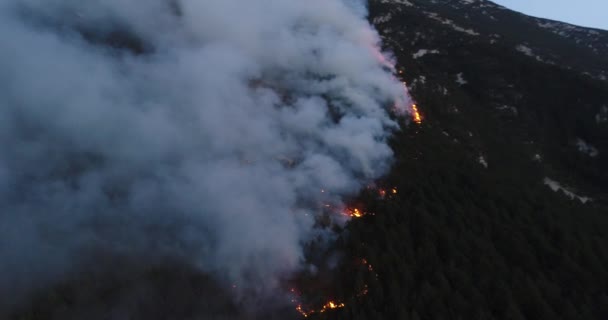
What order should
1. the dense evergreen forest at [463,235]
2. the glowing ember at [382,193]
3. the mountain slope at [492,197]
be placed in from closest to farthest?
the dense evergreen forest at [463,235] < the mountain slope at [492,197] < the glowing ember at [382,193]

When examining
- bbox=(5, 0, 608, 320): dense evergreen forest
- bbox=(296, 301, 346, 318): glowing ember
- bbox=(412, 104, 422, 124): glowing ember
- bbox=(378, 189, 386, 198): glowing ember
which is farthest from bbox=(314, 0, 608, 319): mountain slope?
bbox=(378, 189, 386, 198): glowing ember

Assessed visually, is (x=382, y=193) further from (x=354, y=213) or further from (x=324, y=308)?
(x=324, y=308)

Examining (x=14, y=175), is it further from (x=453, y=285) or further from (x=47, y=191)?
(x=453, y=285)

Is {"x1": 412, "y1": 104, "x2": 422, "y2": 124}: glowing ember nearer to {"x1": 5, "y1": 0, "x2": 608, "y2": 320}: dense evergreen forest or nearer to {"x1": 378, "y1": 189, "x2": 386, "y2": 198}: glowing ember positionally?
{"x1": 5, "y1": 0, "x2": 608, "y2": 320}: dense evergreen forest

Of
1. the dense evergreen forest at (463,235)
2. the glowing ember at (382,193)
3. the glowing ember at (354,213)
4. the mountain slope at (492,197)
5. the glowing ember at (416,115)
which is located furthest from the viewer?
the glowing ember at (416,115)

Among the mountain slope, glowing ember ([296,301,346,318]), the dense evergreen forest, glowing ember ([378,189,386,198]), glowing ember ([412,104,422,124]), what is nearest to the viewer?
glowing ember ([296,301,346,318])

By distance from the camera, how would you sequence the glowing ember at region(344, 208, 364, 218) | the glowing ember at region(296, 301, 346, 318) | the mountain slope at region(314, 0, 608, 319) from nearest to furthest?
the glowing ember at region(296, 301, 346, 318) < the mountain slope at region(314, 0, 608, 319) < the glowing ember at region(344, 208, 364, 218)

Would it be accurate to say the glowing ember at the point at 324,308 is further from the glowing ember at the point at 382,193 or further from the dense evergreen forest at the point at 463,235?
the glowing ember at the point at 382,193

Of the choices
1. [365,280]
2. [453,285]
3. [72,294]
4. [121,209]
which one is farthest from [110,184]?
[453,285]

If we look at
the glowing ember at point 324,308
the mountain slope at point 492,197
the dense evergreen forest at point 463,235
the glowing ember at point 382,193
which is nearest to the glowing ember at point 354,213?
the dense evergreen forest at point 463,235

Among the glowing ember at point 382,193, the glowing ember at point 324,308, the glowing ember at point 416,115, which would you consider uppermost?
the glowing ember at point 416,115

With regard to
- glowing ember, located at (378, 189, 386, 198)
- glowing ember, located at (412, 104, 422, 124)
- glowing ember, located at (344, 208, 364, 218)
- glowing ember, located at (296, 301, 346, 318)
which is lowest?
Result: glowing ember, located at (296, 301, 346, 318)
